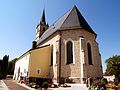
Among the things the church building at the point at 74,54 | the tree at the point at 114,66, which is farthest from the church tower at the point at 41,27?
the tree at the point at 114,66

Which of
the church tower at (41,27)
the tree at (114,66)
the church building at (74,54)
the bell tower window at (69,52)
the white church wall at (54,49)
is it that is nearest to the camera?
the church building at (74,54)

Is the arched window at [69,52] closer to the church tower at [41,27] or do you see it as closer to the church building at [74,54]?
the church building at [74,54]

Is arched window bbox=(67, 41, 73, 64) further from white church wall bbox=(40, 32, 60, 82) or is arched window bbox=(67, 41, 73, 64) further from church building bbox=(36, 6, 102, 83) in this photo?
white church wall bbox=(40, 32, 60, 82)

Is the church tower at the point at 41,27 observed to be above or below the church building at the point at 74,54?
above

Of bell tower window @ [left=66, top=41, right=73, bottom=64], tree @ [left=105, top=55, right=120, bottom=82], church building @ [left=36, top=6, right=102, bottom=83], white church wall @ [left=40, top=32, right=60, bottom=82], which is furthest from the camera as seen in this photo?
tree @ [left=105, top=55, right=120, bottom=82]

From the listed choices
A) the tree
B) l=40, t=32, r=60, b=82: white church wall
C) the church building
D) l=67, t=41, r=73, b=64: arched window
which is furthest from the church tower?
the tree

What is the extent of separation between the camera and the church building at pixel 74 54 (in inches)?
806

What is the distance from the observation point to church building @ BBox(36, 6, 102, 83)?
2048 cm

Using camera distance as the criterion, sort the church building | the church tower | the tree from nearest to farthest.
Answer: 1. the church building
2. the tree
3. the church tower

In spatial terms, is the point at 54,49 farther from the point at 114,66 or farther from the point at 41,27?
the point at 114,66

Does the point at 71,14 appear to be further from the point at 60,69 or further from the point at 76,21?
the point at 60,69

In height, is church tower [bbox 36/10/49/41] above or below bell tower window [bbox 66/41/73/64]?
above

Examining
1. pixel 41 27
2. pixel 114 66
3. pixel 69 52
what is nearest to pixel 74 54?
pixel 69 52

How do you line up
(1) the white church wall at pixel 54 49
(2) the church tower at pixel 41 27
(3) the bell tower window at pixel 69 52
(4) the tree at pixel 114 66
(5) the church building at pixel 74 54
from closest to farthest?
(5) the church building at pixel 74 54
(1) the white church wall at pixel 54 49
(3) the bell tower window at pixel 69 52
(4) the tree at pixel 114 66
(2) the church tower at pixel 41 27
